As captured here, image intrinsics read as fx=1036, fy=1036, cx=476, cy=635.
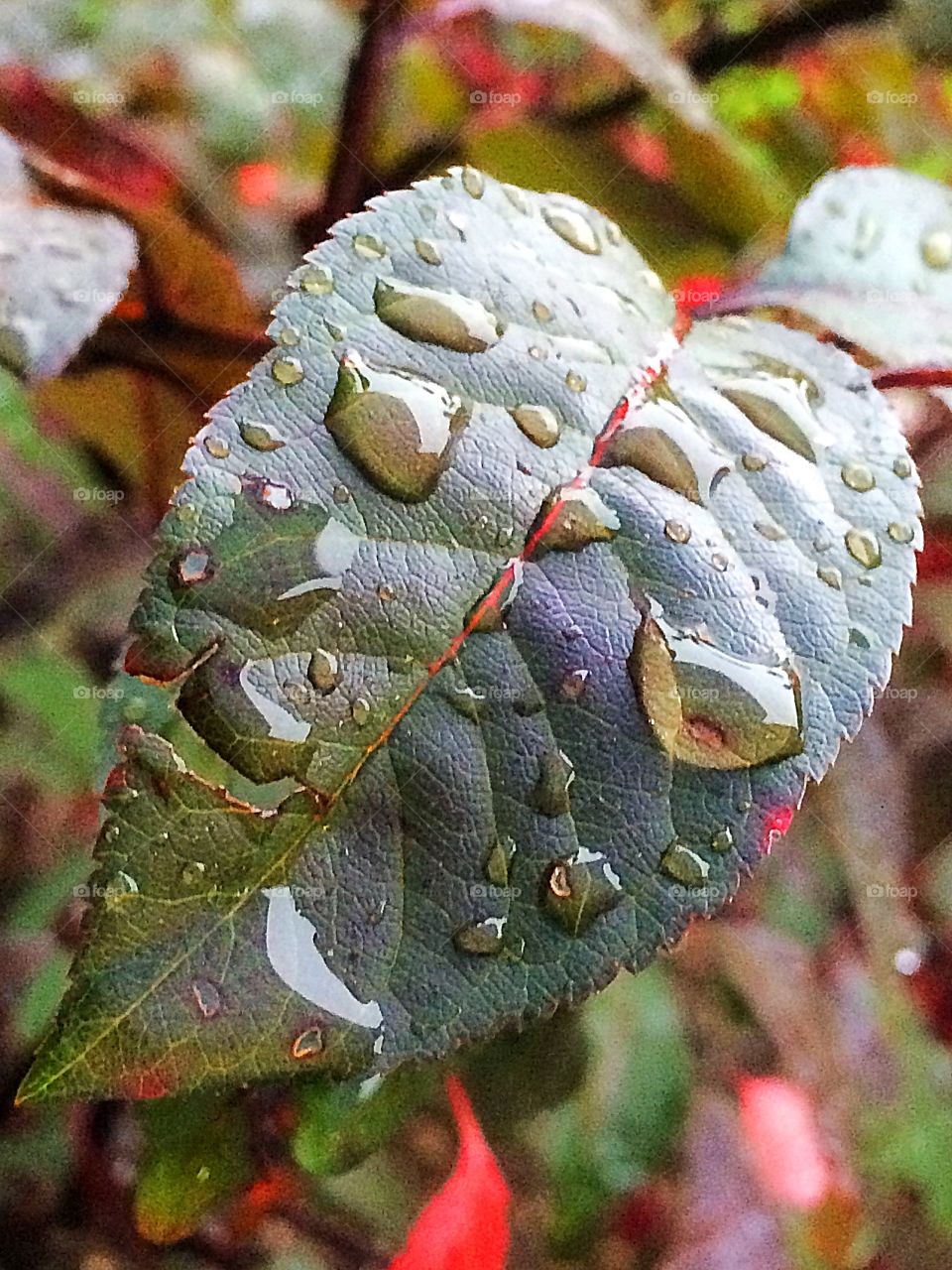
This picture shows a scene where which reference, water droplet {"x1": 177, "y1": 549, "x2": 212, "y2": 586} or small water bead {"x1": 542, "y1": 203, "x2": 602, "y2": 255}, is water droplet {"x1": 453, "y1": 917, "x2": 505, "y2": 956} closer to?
water droplet {"x1": 177, "y1": 549, "x2": 212, "y2": 586}

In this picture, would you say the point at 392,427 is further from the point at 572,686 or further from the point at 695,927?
the point at 695,927

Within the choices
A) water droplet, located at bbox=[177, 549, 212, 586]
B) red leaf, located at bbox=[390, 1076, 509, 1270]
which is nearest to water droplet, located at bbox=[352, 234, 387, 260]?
water droplet, located at bbox=[177, 549, 212, 586]

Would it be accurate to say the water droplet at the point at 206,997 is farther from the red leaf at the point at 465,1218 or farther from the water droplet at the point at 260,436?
the red leaf at the point at 465,1218

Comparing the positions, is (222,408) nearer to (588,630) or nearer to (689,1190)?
(588,630)

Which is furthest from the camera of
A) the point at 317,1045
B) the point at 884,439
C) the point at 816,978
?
the point at 816,978

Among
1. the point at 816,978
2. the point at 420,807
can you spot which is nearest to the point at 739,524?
the point at 420,807

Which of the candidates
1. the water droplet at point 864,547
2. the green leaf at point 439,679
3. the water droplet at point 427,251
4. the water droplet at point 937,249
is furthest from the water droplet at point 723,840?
the water droplet at point 937,249
